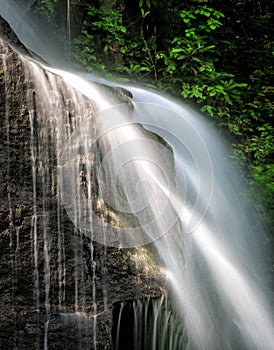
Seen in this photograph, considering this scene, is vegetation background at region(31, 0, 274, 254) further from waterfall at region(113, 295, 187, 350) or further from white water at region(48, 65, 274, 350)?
waterfall at region(113, 295, 187, 350)

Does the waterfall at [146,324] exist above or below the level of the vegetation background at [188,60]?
below

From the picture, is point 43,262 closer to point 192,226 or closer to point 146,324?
point 146,324

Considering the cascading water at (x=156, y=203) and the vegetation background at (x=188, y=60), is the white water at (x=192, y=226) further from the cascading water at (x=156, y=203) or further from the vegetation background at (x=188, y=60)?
the vegetation background at (x=188, y=60)

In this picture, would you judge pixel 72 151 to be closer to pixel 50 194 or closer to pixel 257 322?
pixel 50 194

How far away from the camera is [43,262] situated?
342 centimetres

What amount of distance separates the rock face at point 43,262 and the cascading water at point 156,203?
15mm

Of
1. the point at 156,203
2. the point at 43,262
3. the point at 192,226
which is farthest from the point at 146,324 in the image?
the point at 192,226

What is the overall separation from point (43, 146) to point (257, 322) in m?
2.85

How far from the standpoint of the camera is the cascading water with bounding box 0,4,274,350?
356 cm

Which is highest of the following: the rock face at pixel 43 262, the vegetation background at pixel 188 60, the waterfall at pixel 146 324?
the vegetation background at pixel 188 60

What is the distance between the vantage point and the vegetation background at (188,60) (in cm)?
705

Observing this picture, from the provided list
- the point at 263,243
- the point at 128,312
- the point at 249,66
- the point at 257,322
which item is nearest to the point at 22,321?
the point at 128,312

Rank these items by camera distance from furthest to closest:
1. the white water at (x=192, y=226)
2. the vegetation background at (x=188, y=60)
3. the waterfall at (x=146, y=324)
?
the vegetation background at (x=188, y=60) < the white water at (x=192, y=226) < the waterfall at (x=146, y=324)

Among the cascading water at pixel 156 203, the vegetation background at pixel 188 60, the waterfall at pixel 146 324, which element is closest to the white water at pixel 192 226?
the cascading water at pixel 156 203
